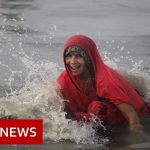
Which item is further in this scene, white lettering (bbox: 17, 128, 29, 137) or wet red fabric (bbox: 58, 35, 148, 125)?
wet red fabric (bbox: 58, 35, 148, 125)

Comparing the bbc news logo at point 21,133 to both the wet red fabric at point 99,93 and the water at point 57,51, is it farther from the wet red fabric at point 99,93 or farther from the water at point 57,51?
the wet red fabric at point 99,93

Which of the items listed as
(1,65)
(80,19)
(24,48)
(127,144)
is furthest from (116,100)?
(80,19)

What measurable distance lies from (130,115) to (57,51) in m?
4.74

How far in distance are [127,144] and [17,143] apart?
127 cm

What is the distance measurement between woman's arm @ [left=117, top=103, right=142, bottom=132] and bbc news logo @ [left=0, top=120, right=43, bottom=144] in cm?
98

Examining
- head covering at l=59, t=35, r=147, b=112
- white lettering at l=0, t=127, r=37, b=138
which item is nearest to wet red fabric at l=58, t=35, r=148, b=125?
head covering at l=59, t=35, r=147, b=112

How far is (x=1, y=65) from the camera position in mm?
10523

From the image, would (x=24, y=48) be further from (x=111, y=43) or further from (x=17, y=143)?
(x=17, y=143)

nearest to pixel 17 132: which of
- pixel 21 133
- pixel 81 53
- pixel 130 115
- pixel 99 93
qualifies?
pixel 21 133

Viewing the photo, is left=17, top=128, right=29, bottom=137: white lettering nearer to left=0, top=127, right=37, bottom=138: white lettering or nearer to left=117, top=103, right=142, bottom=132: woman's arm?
left=0, top=127, right=37, bottom=138: white lettering

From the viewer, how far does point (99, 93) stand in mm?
7129

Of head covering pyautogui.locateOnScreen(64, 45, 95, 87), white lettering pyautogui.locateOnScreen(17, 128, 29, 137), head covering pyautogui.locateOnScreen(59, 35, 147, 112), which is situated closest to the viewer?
white lettering pyautogui.locateOnScreen(17, 128, 29, 137)

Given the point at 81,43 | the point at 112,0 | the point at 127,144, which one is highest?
the point at 112,0

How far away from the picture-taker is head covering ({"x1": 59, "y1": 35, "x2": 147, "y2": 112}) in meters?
7.05
